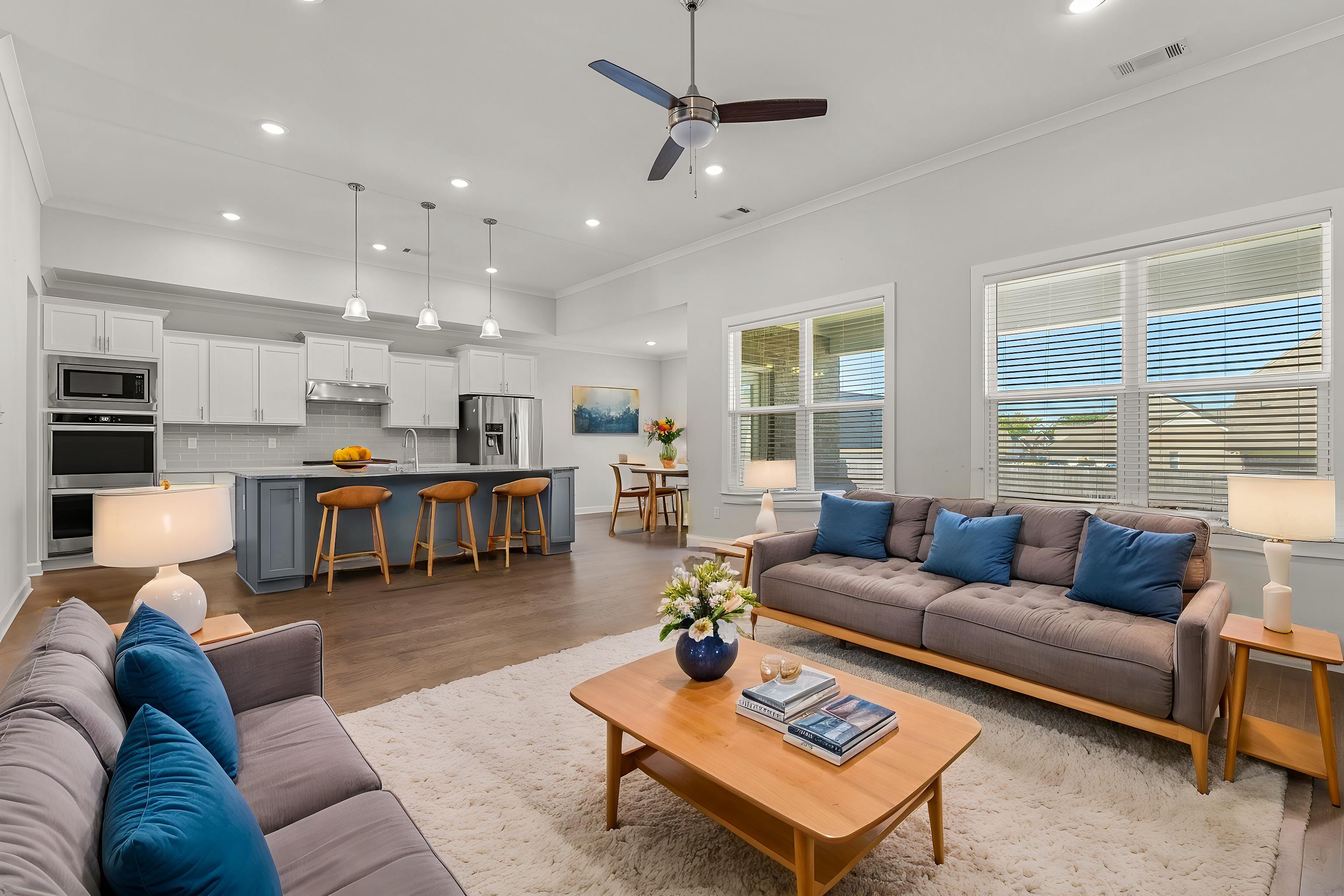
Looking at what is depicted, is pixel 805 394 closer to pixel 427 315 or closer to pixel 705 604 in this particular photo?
pixel 427 315

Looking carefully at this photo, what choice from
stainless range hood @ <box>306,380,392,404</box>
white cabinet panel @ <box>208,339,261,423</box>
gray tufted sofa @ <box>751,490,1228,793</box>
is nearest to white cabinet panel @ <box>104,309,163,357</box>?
white cabinet panel @ <box>208,339,261,423</box>

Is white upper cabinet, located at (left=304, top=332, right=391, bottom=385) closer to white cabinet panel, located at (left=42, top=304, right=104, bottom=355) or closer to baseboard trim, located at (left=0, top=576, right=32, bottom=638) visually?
white cabinet panel, located at (left=42, top=304, right=104, bottom=355)

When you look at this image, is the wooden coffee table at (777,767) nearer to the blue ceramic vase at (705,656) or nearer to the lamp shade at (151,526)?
the blue ceramic vase at (705,656)

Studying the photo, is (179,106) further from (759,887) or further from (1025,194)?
(1025,194)

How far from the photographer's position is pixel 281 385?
6.64 m

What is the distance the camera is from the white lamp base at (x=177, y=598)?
201 centimetres

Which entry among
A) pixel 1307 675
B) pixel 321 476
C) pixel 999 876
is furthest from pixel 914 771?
pixel 321 476

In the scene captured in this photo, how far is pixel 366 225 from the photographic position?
5.81 meters

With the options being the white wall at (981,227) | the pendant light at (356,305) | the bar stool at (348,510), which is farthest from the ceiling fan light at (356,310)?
the white wall at (981,227)

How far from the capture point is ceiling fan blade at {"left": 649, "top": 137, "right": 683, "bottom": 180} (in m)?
3.25

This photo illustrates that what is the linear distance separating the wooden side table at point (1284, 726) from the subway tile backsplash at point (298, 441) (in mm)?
7703

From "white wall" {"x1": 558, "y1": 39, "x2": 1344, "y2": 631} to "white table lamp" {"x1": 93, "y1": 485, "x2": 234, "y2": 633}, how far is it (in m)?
4.15

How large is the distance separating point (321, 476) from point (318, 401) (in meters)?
2.55

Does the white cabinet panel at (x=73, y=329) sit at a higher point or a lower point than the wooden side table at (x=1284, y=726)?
higher
